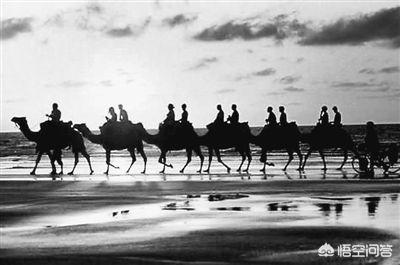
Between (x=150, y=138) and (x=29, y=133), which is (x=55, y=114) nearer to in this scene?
(x=29, y=133)

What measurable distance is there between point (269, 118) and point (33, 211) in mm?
17280

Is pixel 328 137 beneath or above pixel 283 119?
beneath

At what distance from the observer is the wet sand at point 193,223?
36.2ft

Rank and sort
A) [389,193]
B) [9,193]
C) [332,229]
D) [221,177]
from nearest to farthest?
[332,229]
[389,193]
[9,193]
[221,177]

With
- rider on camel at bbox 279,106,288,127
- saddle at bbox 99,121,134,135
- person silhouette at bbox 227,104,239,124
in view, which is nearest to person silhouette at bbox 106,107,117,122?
saddle at bbox 99,121,134,135

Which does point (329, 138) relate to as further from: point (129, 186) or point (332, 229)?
point (332, 229)

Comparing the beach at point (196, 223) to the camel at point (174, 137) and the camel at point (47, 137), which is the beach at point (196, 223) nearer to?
the camel at point (47, 137)

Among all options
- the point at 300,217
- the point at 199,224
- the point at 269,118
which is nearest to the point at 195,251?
the point at 199,224

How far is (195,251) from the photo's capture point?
1124cm

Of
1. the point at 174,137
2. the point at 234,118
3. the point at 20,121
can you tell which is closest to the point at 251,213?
the point at 174,137

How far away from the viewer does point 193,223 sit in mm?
14438

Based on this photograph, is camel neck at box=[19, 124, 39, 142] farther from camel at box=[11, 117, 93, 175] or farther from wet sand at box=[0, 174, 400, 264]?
wet sand at box=[0, 174, 400, 264]

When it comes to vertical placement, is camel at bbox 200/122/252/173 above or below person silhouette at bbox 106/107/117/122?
below

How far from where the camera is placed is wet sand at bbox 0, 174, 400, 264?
1105 centimetres
